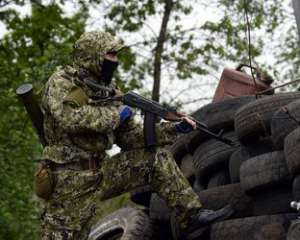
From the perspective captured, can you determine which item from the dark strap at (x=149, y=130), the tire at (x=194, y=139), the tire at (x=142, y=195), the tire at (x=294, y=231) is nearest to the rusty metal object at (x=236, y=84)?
the tire at (x=194, y=139)

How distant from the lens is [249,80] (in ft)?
20.7

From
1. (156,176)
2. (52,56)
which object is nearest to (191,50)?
(52,56)

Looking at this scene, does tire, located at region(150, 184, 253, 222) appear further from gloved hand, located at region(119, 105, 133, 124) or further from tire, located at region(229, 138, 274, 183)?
gloved hand, located at region(119, 105, 133, 124)

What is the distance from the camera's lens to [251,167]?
14.6 feet

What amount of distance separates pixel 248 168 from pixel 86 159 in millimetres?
1045

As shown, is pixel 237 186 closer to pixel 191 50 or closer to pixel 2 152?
pixel 2 152

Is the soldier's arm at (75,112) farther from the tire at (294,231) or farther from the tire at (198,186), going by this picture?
the tire at (294,231)

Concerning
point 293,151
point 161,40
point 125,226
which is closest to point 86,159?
point 125,226

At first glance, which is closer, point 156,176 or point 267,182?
point 267,182

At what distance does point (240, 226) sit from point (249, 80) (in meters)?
2.34

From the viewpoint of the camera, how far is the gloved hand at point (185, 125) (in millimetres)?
4840

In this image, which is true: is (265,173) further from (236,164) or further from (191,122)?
(191,122)

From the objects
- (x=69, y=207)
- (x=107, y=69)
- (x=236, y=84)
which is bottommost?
(x=69, y=207)

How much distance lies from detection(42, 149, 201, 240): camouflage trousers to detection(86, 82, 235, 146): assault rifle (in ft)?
0.51
